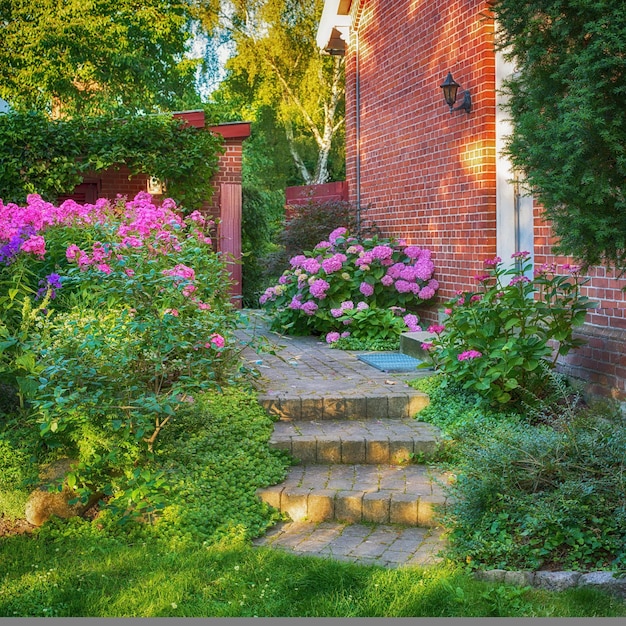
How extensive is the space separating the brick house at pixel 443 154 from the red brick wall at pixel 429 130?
0.04 feet

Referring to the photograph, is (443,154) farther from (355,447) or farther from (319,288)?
(355,447)

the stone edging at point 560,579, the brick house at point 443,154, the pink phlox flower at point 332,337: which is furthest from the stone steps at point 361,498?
the pink phlox flower at point 332,337

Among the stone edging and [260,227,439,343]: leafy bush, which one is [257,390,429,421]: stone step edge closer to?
the stone edging

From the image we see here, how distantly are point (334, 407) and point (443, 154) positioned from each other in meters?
4.18

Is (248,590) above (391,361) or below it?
below

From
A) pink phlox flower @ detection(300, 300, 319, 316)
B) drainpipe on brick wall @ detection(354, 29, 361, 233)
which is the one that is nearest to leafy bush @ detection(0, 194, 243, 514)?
pink phlox flower @ detection(300, 300, 319, 316)

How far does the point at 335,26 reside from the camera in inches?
501

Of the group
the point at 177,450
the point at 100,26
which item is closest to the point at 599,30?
the point at 177,450

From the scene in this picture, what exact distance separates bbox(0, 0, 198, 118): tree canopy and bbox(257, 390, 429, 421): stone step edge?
18849 mm

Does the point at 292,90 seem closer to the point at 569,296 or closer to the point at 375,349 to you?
the point at 375,349

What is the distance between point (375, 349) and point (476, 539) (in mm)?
4877

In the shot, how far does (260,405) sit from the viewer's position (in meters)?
6.14

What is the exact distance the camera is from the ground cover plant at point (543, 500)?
4004 mm

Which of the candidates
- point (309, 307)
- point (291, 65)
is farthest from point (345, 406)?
point (291, 65)
